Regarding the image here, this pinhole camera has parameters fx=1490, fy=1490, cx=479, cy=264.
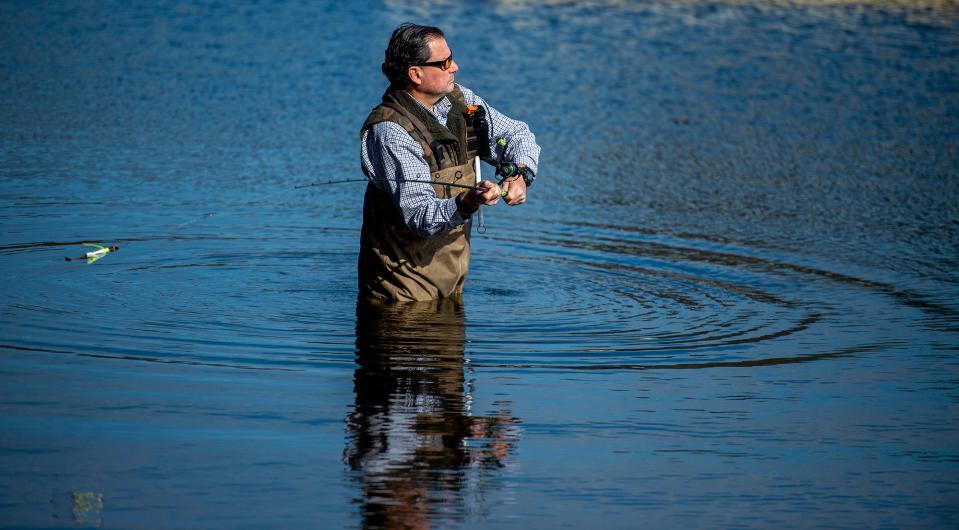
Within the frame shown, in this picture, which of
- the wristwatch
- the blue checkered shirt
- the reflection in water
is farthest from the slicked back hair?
the reflection in water

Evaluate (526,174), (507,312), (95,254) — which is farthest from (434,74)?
(95,254)

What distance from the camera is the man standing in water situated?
239 inches

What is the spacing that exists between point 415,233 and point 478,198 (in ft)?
2.46

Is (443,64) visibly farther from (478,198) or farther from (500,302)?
(500,302)

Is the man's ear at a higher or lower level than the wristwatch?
higher

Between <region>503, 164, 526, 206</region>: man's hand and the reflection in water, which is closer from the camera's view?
the reflection in water

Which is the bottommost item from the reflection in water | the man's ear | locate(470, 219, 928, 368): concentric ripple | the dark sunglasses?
the reflection in water

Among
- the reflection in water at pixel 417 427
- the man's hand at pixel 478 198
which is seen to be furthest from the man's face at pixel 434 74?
the reflection in water at pixel 417 427

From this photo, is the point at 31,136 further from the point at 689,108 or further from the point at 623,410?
the point at 623,410

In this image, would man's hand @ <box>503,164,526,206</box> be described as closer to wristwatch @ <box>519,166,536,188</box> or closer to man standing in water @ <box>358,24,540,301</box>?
man standing in water @ <box>358,24,540,301</box>

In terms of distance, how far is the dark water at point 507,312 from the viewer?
4434 mm

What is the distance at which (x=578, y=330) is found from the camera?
6504 mm

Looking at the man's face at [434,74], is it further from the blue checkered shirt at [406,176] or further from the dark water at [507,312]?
the dark water at [507,312]

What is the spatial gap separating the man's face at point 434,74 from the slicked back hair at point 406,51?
25 millimetres
